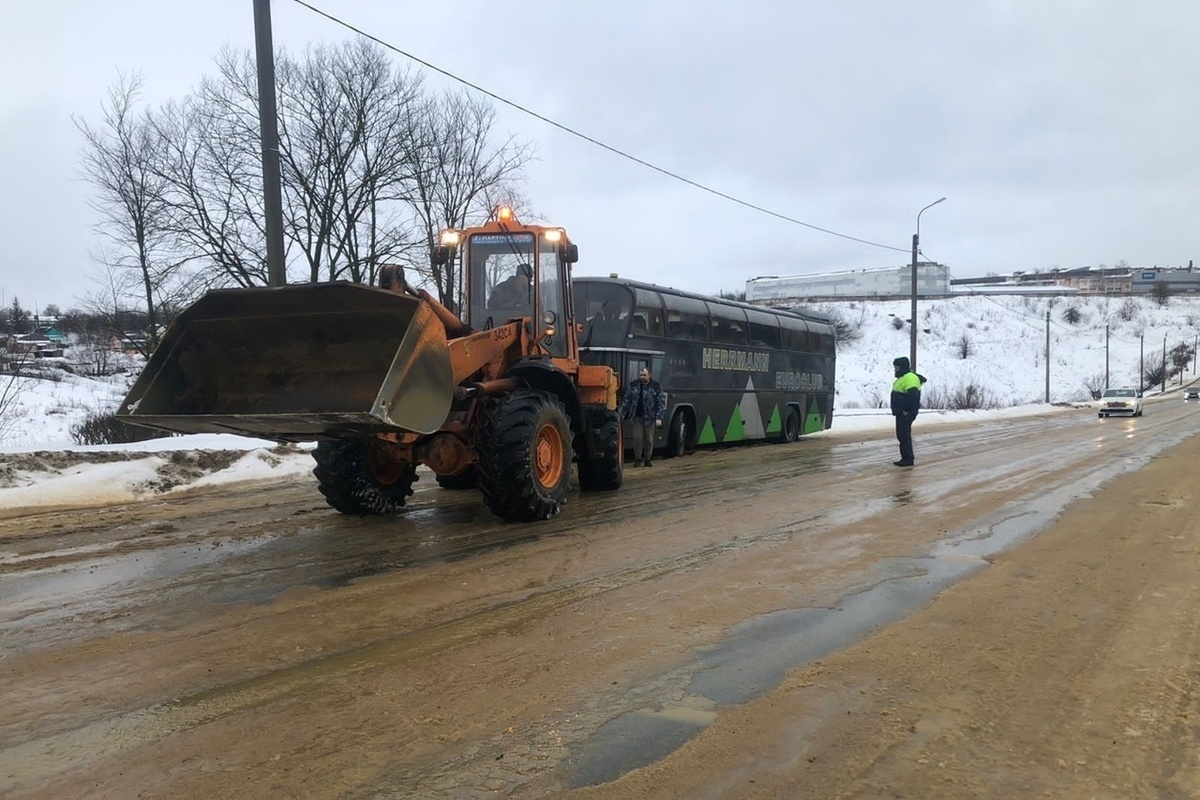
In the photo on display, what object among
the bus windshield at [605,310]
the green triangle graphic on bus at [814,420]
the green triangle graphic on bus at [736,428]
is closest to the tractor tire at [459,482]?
the bus windshield at [605,310]

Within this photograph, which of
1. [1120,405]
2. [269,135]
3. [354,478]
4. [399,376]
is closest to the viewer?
[399,376]

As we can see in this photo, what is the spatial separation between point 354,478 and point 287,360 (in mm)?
1704

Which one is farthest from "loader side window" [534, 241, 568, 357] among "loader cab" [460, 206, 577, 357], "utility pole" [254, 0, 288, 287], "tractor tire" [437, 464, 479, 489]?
"utility pole" [254, 0, 288, 287]

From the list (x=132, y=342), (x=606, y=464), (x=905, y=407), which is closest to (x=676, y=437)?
(x=905, y=407)

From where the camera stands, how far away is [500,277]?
9227mm

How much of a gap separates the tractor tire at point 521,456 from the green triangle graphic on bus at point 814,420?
615 inches

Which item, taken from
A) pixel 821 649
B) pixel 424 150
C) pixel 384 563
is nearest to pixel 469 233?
pixel 384 563

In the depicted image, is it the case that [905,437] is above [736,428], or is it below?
above

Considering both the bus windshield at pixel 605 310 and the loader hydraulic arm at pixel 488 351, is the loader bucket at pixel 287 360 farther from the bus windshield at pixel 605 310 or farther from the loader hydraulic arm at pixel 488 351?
the bus windshield at pixel 605 310

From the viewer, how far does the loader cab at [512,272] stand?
29.8 ft

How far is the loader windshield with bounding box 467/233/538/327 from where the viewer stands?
9.08m

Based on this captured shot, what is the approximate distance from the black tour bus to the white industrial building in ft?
220

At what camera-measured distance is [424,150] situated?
30.9 metres

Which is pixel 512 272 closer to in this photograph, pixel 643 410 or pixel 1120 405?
pixel 643 410
